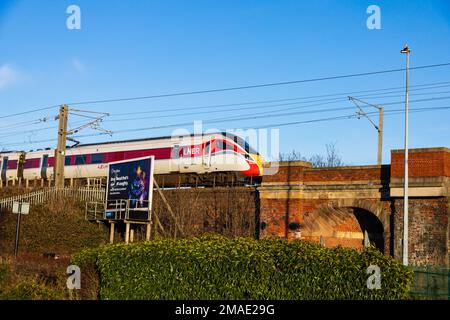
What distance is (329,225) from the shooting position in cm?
3192

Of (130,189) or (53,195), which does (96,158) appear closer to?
(53,195)

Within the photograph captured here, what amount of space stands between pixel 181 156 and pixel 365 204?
14089mm

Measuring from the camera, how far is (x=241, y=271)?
11367 millimetres

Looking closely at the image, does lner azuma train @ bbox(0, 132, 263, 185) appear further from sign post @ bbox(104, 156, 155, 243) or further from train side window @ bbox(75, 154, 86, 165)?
sign post @ bbox(104, 156, 155, 243)

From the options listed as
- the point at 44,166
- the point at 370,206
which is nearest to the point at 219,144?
the point at 370,206

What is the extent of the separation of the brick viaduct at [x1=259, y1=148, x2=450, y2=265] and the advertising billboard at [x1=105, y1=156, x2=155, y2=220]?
6.59m

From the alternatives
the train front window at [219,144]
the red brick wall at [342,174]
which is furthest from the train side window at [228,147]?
the red brick wall at [342,174]

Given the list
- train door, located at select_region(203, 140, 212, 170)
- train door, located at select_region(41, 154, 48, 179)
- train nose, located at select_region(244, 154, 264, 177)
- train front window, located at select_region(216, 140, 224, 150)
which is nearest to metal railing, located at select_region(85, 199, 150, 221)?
train door, located at select_region(203, 140, 212, 170)

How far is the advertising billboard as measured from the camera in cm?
2934

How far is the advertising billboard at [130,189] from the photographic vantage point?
29.3 metres

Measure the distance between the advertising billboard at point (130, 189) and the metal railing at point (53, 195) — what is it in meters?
6.84

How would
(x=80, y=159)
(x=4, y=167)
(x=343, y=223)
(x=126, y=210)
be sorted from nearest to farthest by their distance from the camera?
(x=126, y=210) → (x=343, y=223) → (x=80, y=159) → (x=4, y=167)
